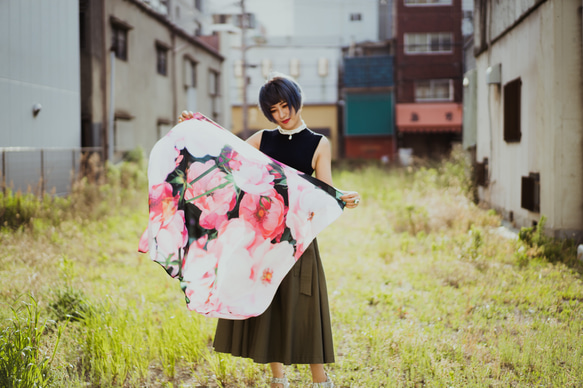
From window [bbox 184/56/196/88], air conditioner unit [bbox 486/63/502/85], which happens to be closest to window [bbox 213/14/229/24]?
window [bbox 184/56/196/88]

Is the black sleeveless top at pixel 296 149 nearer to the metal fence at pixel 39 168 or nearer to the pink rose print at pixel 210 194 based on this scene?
the pink rose print at pixel 210 194

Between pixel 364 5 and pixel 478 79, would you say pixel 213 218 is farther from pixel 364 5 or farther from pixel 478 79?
pixel 364 5

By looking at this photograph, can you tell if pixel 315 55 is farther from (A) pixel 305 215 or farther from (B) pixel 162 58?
(A) pixel 305 215

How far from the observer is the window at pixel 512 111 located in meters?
8.66

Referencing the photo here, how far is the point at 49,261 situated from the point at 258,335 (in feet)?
12.6

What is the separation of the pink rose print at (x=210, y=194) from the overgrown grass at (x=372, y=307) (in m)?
1.12

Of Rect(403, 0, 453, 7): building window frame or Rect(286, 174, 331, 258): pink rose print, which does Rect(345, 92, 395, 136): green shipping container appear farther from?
Rect(286, 174, 331, 258): pink rose print

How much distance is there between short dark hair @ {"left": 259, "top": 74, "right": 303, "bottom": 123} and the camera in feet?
9.70

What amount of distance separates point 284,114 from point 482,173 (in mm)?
8940

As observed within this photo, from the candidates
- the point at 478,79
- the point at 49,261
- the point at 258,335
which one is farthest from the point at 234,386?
the point at 478,79

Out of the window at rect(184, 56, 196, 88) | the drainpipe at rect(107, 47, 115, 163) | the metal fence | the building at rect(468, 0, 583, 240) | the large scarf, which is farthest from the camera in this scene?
the window at rect(184, 56, 196, 88)

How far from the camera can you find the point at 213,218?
290cm

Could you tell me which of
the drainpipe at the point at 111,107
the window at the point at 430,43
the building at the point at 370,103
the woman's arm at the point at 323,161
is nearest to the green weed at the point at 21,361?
the woman's arm at the point at 323,161

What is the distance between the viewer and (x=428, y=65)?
29.4 meters
